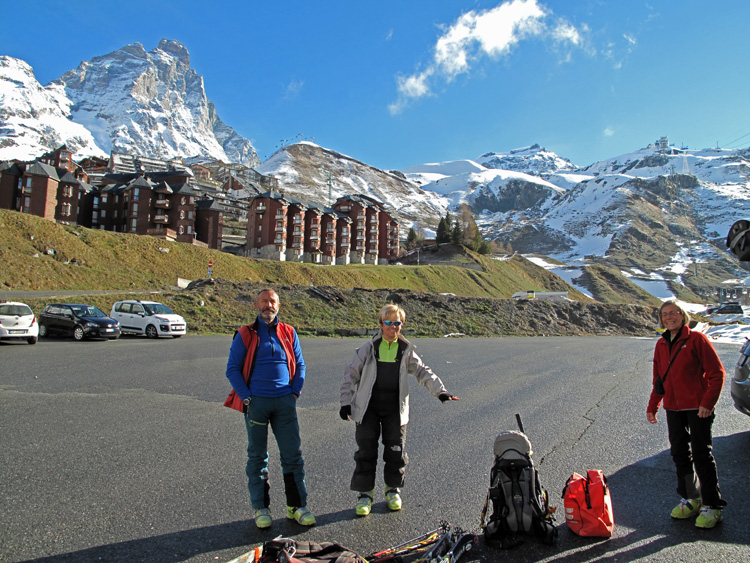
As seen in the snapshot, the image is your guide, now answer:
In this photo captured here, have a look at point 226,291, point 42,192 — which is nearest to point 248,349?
point 226,291

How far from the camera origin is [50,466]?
5.20 meters

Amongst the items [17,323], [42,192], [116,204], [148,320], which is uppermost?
[116,204]

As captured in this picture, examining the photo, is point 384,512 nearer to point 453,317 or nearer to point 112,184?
point 453,317

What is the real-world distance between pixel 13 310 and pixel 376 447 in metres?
17.3

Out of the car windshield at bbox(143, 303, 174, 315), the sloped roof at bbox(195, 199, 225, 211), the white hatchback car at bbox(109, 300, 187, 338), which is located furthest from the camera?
the sloped roof at bbox(195, 199, 225, 211)

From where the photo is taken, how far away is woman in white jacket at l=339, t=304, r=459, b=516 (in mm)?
4527

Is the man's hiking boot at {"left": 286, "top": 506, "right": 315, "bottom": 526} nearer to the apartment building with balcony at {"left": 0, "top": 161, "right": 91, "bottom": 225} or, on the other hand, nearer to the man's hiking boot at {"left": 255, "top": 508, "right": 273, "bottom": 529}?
the man's hiking boot at {"left": 255, "top": 508, "right": 273, "bottom": 529}

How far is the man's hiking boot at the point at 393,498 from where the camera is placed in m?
4.41

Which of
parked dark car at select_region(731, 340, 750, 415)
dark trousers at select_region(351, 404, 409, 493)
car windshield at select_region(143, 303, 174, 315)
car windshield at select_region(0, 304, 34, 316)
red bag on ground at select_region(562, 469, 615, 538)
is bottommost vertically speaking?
red bag on ground at select_region(562, 469, 615, 538)

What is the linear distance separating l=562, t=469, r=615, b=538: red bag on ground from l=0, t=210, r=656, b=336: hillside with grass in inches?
836

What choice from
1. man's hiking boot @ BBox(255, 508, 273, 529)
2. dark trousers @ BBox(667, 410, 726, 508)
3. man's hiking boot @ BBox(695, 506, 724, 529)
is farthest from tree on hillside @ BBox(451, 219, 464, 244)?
man's hiking boot @ BBox(255, 508, 273, 529)

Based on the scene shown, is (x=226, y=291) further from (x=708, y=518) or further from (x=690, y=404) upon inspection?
(x=708, y=518)

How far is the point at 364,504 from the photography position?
4363mm

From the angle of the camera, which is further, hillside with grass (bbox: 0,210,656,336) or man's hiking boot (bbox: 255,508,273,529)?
hillside with grass (bbox: 0,210,656,336)
